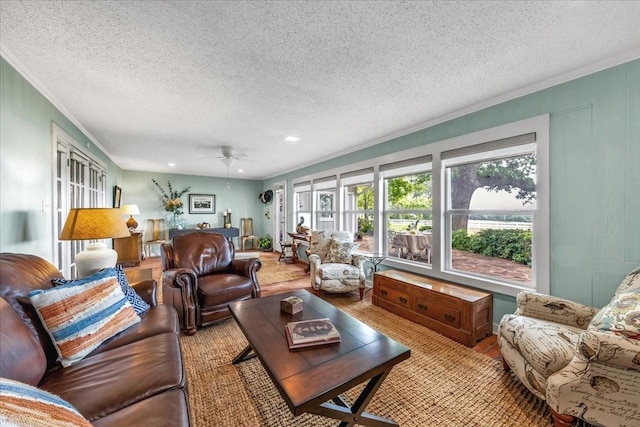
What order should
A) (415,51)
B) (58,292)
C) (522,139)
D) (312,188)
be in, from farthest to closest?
1. (312,188)
2. (522,139)
3. (415,51)
4. (58,292)

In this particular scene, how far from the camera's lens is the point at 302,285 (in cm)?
420

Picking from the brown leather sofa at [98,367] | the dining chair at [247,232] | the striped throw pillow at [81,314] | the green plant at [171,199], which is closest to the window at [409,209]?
the brown leather sofa at [98,367]

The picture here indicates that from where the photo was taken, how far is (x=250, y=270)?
2.97m

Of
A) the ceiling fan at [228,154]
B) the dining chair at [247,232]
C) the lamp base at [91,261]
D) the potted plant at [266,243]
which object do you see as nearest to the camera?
the lamp base at [91,261]

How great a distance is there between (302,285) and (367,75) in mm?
3222

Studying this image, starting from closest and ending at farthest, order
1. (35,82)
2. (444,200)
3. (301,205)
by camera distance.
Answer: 1. (35,82)
2. (444,200)
3. (301,205)

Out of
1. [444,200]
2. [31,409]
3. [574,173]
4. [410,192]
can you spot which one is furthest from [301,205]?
[31,409]

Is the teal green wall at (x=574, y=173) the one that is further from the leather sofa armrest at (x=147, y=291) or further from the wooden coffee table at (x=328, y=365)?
the wooden coffee table at (x=328, y=365)

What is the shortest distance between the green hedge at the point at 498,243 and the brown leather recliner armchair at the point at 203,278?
2484 millimetres

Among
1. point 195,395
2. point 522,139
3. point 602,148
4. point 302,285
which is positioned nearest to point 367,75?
point 522,139

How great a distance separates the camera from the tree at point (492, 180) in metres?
2.47

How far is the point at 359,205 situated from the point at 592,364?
355 cm

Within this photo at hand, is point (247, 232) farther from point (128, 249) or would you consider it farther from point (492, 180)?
point (492, 180)

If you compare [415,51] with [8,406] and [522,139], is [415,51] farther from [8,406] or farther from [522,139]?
[8,406]
